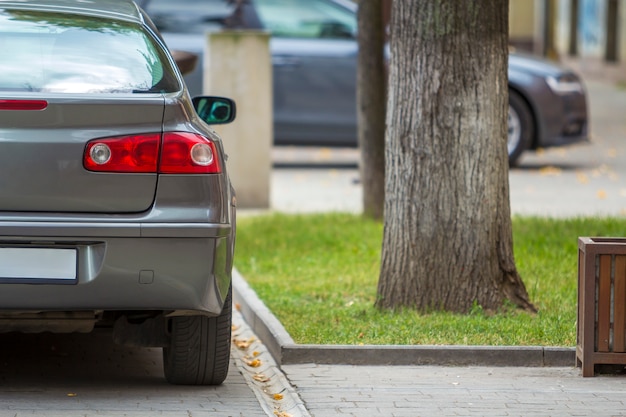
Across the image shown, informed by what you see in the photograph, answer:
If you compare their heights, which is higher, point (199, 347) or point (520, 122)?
point (520, 122)

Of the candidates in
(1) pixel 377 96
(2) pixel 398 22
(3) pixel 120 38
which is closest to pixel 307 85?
(1) pixel 377 96

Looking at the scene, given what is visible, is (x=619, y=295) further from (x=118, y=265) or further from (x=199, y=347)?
(x=118, y=265)

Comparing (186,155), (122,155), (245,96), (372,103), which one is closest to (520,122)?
(245,96)

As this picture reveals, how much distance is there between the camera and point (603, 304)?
6016mm

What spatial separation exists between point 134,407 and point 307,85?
363 inches

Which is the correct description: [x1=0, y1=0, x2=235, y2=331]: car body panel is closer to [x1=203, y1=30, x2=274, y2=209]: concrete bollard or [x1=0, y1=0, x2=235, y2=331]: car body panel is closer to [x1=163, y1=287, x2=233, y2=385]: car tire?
[x1=163, y1=287, x2=233, y2=385]: car tire

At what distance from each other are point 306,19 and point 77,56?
30.7 feet

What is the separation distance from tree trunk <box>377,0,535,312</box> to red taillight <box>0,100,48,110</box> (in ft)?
7.99

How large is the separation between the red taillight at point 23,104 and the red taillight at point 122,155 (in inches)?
9.4

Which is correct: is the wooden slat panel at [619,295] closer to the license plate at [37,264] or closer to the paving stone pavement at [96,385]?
the paving stone pavement at [96,385]

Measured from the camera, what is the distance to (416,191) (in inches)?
277

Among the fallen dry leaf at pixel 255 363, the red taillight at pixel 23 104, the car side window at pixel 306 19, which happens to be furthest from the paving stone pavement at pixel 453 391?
the car side window at pixel 306 19

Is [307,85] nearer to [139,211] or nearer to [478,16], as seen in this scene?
[478,16]

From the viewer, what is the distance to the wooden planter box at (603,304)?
236 inches
